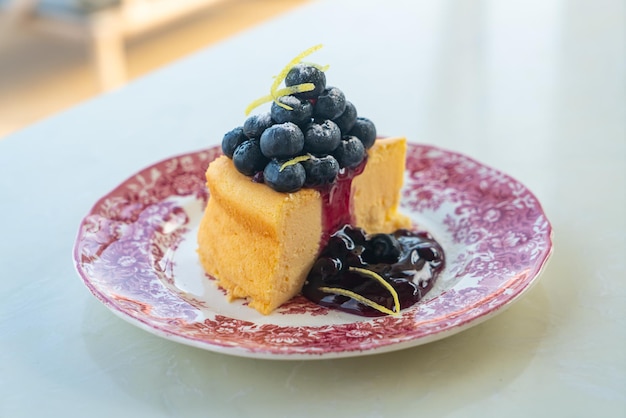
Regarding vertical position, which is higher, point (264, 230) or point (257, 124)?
point (257, 124)

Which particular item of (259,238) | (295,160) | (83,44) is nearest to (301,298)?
(259,238)

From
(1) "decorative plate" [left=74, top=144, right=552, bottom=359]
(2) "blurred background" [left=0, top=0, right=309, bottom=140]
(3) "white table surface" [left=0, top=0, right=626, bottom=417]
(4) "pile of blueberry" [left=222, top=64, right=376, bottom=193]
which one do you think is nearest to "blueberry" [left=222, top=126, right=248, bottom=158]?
(4) "pile of blueberry" [left=222, top=64, right=376, bottom=193]

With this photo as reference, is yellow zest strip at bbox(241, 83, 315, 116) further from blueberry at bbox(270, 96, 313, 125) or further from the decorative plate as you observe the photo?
the decorative plate

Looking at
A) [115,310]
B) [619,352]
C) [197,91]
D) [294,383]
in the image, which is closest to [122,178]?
[197,91]

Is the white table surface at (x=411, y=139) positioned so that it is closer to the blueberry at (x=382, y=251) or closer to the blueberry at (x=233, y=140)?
the blueberry at (x=382, y=251)

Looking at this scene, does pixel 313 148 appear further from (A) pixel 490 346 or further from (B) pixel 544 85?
(B) pixel 544 85

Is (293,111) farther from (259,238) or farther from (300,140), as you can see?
(259,238)

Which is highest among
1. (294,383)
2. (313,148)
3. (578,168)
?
(313,148)
